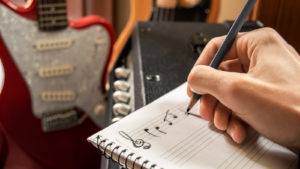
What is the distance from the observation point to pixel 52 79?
70cm

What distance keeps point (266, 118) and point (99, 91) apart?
508 millimetres

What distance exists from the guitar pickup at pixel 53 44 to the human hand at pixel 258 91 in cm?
41

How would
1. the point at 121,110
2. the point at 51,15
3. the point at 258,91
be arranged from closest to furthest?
1. the point at 258,91
2. the point at 121,110
3. the point at 51,15

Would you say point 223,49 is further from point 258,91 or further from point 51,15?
point 51,15

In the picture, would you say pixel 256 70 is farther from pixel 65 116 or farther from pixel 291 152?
pixel 65 116

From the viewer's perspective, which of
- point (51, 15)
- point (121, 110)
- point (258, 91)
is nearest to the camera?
point (258, 91)

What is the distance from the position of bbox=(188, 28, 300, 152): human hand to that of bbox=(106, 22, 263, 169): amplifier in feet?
0.15

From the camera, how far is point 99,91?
756 mm

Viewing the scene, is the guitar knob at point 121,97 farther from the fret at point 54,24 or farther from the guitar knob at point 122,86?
the fret at point 54,24

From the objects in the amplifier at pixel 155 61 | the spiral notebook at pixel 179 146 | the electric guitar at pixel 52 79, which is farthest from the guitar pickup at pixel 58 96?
the spiral notebook at pixel 179 146

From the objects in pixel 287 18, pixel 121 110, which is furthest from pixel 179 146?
pixel 287 18

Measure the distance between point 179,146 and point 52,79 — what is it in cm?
45

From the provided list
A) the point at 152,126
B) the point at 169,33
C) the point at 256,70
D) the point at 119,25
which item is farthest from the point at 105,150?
the point at 119,25

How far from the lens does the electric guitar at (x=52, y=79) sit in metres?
0.63
